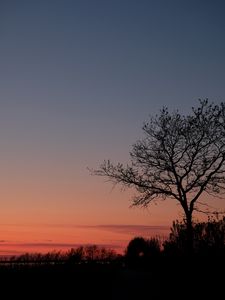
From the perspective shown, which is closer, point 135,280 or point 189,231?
point 135,280

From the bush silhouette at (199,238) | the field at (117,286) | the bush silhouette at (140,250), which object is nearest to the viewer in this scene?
the field at (117,286)

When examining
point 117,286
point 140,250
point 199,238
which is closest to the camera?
point 117,286

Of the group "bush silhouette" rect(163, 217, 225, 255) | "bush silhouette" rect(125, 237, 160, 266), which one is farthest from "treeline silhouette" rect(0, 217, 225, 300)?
"bush silhouette" rect(125, 237, 160, 266)

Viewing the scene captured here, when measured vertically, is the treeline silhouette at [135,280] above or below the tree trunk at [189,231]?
below

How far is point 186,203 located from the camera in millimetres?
36094

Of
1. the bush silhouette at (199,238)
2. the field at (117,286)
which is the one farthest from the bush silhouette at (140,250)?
the field at (117,286)

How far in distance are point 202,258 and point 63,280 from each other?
7.03 metres

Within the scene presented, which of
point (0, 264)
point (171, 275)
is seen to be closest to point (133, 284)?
point (171, 275)

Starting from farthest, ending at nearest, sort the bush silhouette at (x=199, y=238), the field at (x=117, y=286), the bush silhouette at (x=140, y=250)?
the bush silhouette at (x=140, y=250)
the bush silhouette at (x=199, y=238)
the field at (x=117, y=286)

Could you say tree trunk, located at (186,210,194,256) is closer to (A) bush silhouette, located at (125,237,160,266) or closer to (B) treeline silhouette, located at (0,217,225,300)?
(B) treeline silhouette, located at (0,217,225,300)

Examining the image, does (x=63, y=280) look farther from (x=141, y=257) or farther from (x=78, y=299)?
(x=141, y=257)

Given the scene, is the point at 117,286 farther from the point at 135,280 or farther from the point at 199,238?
the point at 199,238

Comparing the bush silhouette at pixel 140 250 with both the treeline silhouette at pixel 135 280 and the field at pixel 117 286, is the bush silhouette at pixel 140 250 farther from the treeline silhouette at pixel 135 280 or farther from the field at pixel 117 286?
the field at pixel 117 286

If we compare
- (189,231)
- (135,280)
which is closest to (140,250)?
(189,231)
